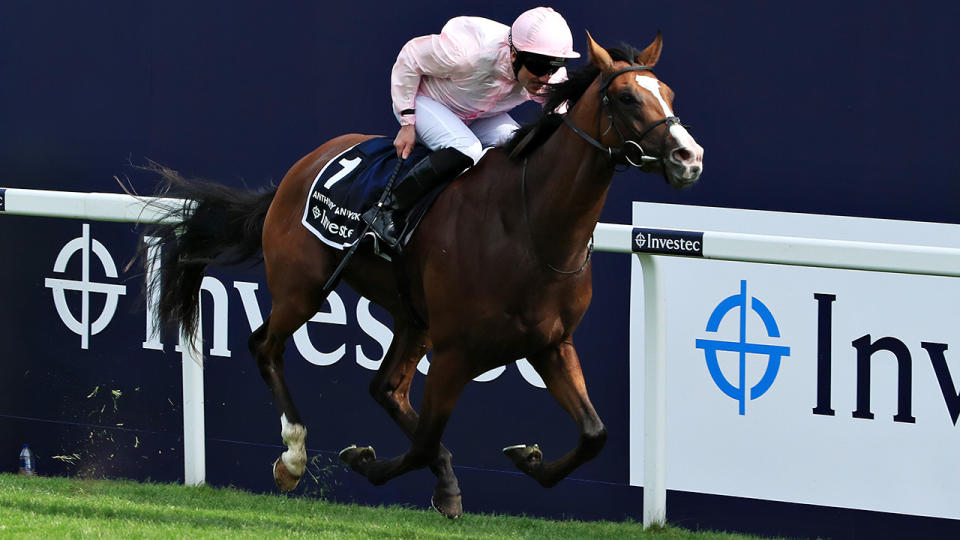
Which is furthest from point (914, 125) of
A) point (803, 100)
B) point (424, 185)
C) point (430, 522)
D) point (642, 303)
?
point (430, 522)

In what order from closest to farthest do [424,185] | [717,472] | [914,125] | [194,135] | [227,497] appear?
[424,185] < [914,125] < [717,472] < [227,497] < [194,135]

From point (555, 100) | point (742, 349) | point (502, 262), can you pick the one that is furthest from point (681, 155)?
point (742, 349)

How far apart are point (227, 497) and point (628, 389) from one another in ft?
5.63

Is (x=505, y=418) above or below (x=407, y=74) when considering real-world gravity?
below

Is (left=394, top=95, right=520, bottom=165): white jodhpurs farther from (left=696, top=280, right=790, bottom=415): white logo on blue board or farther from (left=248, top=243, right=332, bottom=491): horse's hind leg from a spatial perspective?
(left=696, top=280, right=790, bottom=415): white logo on blue board

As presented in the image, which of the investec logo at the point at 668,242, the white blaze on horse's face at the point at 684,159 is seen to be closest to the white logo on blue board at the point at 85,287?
the investec logo at the point at 668,242

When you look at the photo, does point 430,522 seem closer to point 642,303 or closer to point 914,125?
point 642,303

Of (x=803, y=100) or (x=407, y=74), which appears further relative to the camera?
(x=803, y=100)

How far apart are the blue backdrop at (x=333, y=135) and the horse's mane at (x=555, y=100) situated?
1029mm

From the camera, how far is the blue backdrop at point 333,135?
5.24 meters

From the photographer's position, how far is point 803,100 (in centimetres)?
535

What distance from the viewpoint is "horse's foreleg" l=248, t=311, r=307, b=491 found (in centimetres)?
526

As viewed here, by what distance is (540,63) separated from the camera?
15.2 feet

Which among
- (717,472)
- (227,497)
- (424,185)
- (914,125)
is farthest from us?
(227,497)
